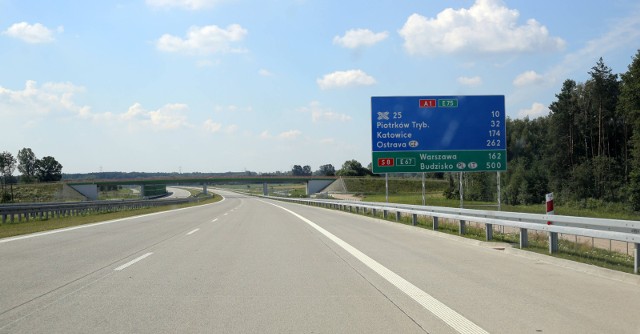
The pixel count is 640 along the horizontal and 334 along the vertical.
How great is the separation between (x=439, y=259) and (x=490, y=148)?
51.0 feet

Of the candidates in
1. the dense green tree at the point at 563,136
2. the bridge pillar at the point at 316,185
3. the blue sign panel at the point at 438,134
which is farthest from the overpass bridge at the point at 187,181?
the blue sign panel at the point at 438,134

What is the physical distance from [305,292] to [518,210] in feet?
79.0

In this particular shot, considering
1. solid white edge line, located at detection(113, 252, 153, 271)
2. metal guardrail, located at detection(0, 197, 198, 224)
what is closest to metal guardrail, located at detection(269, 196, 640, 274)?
solid white edge line, located at detection(113, 252, 153, 271)

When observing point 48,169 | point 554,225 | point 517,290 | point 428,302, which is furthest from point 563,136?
point 48,169

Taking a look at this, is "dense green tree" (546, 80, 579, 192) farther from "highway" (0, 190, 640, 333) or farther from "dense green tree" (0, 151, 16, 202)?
"dense green tree" (0, 151, 16, 202)

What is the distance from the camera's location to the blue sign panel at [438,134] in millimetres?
26188

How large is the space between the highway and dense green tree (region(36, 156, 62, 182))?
184 metres

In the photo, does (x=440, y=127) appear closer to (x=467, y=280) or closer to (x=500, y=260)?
(x=500, y=260)

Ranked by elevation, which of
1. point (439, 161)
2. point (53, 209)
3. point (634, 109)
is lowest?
point (53, 209)

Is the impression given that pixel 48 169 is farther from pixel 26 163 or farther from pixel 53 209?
pixel 53 209

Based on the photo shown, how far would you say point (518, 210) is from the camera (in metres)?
29.5

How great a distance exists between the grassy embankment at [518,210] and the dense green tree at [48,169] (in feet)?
369

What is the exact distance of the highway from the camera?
6.28 metres

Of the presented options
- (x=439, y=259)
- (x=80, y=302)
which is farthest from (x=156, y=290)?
(x=439, y=259)
